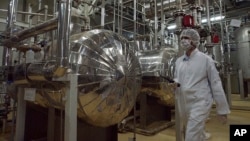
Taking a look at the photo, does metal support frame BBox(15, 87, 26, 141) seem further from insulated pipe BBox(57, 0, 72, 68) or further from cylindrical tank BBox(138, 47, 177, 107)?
cylindrical tank BBox(138, 47, 177, 107)

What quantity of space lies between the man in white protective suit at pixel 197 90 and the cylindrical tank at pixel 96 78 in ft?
1.49

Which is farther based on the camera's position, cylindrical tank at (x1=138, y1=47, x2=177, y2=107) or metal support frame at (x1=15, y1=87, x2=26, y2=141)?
cylindrical tank at (x1=138, y1=47, x2=177, y2=107)

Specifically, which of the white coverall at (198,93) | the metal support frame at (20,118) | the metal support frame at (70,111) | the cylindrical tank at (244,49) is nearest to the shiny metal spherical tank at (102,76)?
the metal support frame at (70,111)

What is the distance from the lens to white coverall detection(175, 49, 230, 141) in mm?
1500

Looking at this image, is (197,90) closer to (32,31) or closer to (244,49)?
(32,31)

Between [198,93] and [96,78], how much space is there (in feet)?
2.51

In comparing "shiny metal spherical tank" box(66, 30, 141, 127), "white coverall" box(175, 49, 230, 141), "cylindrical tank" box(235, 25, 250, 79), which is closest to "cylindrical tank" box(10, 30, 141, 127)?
"shiny metal spherical tank" box(66, 30, 141, 127)

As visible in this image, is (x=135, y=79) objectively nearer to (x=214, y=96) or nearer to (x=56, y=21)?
(x=214, y=96)

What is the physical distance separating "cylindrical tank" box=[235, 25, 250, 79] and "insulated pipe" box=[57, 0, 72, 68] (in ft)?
18.7

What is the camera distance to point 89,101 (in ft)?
4.80

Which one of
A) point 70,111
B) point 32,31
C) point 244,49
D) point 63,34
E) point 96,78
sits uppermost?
point 244,49

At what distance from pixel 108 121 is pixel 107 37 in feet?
2.27

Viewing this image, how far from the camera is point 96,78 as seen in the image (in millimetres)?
1479

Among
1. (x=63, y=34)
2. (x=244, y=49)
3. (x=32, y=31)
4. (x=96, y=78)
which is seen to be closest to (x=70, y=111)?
(x=96, y=78)
